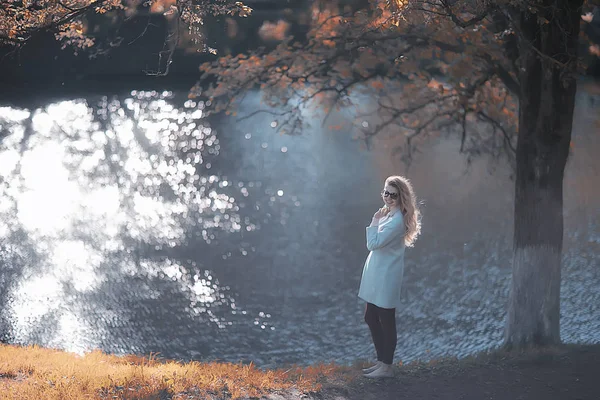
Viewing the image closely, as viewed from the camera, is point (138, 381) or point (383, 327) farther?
point (383, 327)

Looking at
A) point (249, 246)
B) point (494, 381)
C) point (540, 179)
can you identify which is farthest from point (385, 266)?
point (249, 246)

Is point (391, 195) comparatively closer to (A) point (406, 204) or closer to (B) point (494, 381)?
(A) point (406, 204)

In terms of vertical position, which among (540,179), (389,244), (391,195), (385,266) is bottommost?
(385,266)

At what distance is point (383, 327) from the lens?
22.1ft

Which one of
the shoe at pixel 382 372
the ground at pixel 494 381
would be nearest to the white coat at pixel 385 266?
the shoe at pixel 382 372

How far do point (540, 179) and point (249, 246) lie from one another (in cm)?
1089

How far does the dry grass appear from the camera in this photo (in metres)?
6.27

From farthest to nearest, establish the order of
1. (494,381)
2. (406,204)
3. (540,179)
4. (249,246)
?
(249,246) → (540,179) → (494,381) → (406,204)

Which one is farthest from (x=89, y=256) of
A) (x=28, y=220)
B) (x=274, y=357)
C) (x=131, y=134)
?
(x=131, y=134)

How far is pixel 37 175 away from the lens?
26.5 metres

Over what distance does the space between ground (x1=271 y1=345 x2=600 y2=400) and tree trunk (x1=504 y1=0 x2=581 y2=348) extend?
0.55 m

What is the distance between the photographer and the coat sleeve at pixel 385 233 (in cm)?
641

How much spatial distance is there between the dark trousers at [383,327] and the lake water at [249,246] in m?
5.39

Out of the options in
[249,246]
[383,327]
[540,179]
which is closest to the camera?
[383,327]
